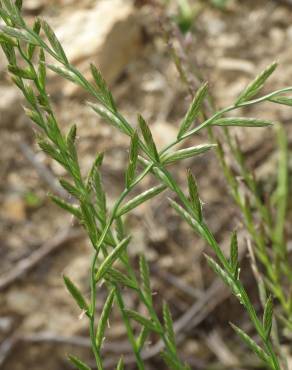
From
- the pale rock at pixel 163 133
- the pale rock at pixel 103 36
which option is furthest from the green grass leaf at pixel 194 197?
the pale rock at pixel 103 36

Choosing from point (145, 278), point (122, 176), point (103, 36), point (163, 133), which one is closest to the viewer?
point (145, 278)

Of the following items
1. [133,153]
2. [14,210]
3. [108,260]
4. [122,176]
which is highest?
[133,153]

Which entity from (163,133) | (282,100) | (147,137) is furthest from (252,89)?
(163,133)

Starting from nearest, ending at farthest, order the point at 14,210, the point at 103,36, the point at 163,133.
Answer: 1. the point at 14,210
2. the point at 163,133
3. the point at 103,36

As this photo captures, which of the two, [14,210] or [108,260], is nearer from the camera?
[108,260]

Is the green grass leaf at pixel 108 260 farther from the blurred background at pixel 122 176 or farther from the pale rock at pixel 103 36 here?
the pale rock at pixel 103 36

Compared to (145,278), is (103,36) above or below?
above

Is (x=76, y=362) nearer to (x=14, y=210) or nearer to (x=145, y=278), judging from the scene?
(x=145, y=278)

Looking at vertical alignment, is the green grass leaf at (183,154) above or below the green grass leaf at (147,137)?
below
